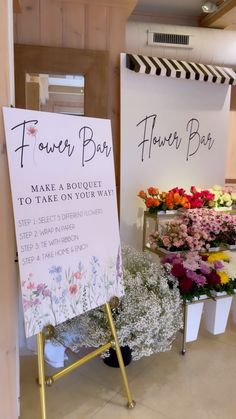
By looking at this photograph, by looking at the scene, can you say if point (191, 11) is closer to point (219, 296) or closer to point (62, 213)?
point (219, 296)

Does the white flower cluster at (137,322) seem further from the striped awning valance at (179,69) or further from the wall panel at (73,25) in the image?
the wall panel at (73,25)

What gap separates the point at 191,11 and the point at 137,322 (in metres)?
3.63

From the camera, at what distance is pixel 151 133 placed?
3543 mm

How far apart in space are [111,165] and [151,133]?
197cm

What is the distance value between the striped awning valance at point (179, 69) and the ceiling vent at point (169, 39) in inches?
6.9

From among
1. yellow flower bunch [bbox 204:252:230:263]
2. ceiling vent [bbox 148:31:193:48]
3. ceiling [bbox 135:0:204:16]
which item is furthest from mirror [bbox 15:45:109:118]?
yellow flower bunch [bbox 204:252:230:263]

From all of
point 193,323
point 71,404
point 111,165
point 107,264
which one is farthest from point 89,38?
point 71,404

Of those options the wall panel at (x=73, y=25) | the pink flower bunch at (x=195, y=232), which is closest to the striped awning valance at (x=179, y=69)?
the wall panel at (x=73, y=25)

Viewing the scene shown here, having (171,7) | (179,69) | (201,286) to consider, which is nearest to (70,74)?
(179,69)

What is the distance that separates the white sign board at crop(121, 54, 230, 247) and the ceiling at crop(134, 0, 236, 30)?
677mm

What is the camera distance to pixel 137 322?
1.81m

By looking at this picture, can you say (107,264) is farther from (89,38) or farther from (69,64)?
(89,38)

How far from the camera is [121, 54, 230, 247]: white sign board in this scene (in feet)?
11.3

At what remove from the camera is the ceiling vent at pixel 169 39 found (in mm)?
3510
